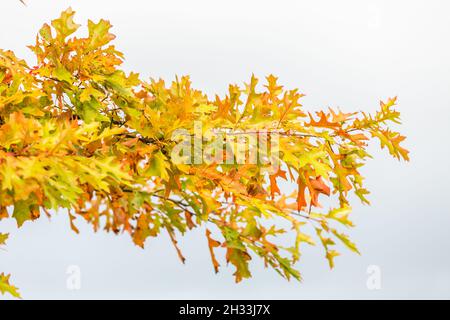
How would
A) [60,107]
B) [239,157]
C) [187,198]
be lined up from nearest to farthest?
[239,157] → [187,198] → [60,107]

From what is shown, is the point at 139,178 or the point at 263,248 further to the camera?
the point at 139,178

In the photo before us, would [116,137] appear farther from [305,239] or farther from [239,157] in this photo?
[305,239]

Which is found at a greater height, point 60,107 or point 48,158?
point 60,107

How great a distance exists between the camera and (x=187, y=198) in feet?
16.7

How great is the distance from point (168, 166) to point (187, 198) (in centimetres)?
70
